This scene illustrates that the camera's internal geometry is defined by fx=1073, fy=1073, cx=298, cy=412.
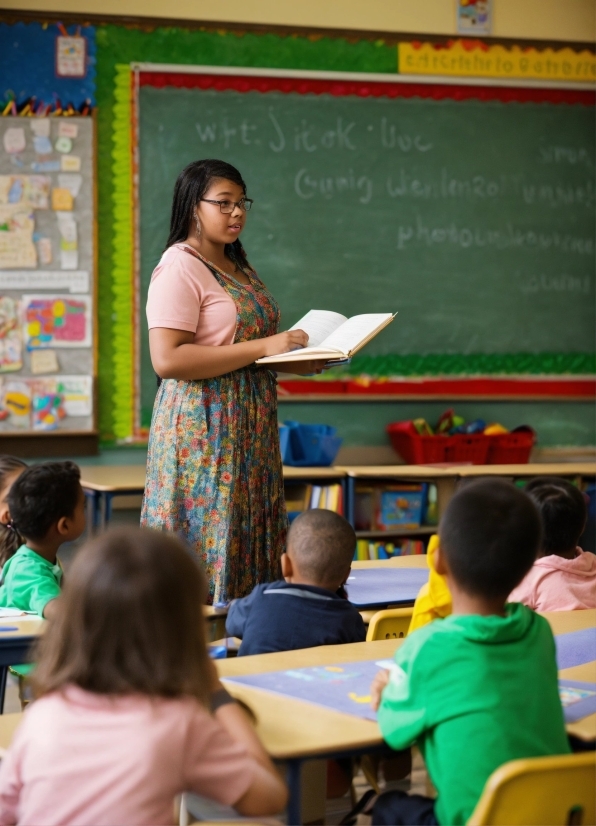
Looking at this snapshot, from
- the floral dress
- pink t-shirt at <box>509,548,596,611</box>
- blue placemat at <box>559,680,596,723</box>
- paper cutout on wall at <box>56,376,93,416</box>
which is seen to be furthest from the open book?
paper cutout on wall at <box>56,376,93,416</box>

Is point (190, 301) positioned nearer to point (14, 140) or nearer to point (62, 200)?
point (62, 200)

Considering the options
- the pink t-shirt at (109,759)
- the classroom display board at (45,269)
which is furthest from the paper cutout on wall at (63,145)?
the pink t-shirt at (109,759)

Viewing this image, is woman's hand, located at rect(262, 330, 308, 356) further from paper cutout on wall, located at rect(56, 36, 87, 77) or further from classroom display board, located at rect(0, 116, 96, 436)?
paper cutout on wall, located at rect(56, 36, 87, 77)

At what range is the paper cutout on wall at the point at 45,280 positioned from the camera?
496 cm

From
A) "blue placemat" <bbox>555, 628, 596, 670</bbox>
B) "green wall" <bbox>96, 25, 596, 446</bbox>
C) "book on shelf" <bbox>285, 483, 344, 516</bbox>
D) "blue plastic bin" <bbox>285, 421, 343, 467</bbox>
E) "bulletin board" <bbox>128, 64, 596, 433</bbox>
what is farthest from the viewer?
"bulletin board" <bbox>128, 64, 596, 433</bbox>

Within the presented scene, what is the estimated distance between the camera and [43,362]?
5.00 m

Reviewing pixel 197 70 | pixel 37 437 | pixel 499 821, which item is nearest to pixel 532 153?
pixel 197 70

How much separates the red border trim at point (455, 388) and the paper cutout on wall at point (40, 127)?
5.27ft

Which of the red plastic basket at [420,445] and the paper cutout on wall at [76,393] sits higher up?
the paper cutout on wall at [76,393]

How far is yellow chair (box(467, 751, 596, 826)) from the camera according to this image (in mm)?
1288

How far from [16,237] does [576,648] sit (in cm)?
369

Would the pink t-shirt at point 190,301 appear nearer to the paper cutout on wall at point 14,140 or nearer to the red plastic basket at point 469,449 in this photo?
the paper cutout on wall at point 14,140

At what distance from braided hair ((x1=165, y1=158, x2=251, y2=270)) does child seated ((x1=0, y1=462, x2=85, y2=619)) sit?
2.11 feet

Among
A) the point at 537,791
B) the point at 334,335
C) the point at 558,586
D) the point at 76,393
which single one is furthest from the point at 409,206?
the point at 537,791
